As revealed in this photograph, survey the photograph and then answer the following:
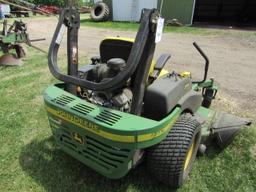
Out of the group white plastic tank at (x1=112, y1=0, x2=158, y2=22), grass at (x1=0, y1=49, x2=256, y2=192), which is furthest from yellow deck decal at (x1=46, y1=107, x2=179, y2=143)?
white plastic tank at (x1=112, y1=0, x2=158, y2=22)

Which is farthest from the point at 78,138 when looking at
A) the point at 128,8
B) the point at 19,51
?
the point at 128,8

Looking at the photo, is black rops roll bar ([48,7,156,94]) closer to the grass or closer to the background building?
the grass

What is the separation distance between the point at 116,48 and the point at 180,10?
1157 cm

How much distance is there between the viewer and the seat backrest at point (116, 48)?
2475 millimetres

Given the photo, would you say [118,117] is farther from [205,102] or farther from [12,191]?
[205,102]

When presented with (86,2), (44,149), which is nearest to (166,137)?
(44,149)

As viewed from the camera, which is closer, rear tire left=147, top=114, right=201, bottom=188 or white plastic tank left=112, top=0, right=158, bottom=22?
rear tire left=147, top=114, right=201, bottom=188

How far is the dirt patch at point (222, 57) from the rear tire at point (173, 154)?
6.15 ft

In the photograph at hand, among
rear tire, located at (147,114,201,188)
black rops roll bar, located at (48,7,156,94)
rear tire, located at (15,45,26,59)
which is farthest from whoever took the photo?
rear tire, located at (15,45,26,59)

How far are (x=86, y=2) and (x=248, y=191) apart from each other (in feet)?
105

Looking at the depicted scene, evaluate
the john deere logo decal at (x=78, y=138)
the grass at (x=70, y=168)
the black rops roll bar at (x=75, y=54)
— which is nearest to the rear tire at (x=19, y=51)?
the grass at (x=70, y=168)

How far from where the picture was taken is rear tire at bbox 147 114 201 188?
2.07 meters

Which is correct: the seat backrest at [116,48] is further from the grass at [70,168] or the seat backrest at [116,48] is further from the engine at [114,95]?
the grass at [70,168]

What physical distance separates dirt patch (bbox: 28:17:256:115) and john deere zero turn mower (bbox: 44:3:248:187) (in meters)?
1.93
